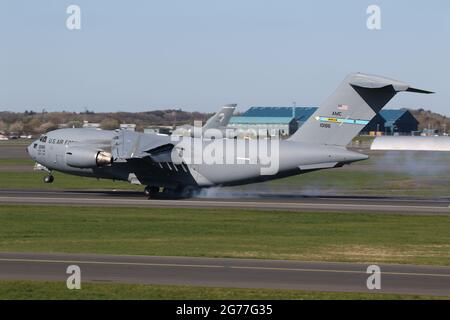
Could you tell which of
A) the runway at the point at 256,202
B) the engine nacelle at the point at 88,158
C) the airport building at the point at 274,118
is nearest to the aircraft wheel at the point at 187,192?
the runway at the point at 256,202

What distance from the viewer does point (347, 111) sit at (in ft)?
155

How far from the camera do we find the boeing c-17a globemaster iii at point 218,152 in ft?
154

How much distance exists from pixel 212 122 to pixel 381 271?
4716 centimetres

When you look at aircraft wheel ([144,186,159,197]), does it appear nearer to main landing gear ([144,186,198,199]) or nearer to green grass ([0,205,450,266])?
main landing gear ([144,186,198,199])

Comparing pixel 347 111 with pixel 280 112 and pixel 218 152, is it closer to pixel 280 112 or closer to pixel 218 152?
pixel 218 152

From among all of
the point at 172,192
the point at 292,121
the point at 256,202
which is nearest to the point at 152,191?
the point at 172,192

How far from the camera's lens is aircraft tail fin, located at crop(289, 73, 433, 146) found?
4694cm

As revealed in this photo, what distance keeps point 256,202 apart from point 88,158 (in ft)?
33.9

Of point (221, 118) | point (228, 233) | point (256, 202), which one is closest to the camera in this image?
point (228, 233)

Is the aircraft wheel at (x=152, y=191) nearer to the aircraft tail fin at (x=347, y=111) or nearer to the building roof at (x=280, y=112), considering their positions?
the aircraft tail fin at (x=347, y=111)

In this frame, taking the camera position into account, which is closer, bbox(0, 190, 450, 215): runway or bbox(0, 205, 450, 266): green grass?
bbox(0, 205, 450, 266): green grass

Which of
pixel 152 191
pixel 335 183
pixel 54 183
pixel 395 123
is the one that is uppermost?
pixel 395 123

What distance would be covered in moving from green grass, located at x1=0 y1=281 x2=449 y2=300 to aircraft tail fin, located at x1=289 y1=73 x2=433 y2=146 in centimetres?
2742

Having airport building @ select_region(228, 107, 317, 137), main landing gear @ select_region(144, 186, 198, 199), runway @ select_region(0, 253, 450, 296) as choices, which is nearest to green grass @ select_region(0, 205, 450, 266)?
runway @ select_region(0, 253, 450, 296)
